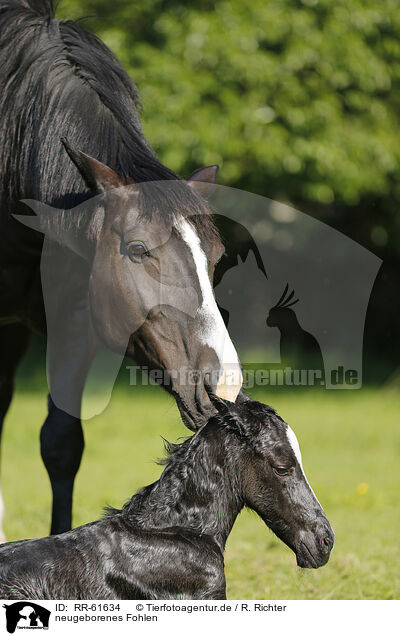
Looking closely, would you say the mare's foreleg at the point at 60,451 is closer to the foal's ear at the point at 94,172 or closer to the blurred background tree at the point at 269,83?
the foal's ear at the point at 94,172

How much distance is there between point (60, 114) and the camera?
3.32 metres

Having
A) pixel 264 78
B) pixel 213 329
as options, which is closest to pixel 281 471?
pixel 213 329

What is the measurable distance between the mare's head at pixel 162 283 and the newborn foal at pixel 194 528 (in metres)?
0.21

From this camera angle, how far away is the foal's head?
7.42 ft

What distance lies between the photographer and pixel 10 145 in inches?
140

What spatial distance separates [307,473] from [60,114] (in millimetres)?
4732

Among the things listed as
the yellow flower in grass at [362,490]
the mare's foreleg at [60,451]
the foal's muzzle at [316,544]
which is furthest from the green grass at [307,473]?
the mare's foreleg at [60,451]

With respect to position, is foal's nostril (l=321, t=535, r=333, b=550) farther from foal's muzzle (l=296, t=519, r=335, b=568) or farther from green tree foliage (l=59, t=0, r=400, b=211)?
green tree foliage (l=59, t=0, r=400, b=211)

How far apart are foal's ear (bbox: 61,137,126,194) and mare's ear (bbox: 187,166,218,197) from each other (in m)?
0.33

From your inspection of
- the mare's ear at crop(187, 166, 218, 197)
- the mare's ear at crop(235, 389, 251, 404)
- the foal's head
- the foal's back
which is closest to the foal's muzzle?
the foal's head

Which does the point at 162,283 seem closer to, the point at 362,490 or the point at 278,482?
the point at 278,482
